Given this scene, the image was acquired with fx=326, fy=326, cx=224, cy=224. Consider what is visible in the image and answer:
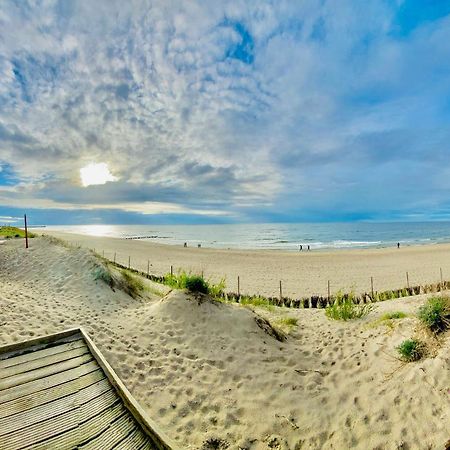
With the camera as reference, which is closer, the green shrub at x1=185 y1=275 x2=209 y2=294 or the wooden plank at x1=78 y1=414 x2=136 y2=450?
the wooden plank at x1=78 y1=414 x2=136 y2=450

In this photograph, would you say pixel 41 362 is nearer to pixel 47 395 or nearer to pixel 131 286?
pixel 47 395

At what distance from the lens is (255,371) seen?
720 centimetres

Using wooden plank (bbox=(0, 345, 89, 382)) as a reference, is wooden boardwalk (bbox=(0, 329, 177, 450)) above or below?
below

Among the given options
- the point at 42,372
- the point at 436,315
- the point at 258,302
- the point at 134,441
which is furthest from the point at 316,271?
the point at 134,441

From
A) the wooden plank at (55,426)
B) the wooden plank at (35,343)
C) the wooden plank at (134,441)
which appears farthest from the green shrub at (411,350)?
the wooden plank at (35,343)

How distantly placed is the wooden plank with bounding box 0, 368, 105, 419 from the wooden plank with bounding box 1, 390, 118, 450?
40cm

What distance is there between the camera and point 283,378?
22.6 ft

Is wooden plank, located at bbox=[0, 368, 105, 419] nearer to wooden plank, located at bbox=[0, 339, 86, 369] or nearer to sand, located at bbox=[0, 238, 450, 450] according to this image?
wooden plank, located at bbox=[0, 339, 86, 369]

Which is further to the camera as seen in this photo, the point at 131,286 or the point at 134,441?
the point at 131,286

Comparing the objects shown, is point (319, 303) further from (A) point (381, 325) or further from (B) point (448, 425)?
(B) point (448, 425)

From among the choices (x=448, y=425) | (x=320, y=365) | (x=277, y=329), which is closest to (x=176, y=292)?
(x=277, y=329)

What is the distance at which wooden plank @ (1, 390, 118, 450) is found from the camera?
3.89 m

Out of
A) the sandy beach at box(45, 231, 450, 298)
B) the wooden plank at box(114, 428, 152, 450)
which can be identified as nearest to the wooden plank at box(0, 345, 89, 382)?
the wooden plank at box(114, 428, 152, 450)

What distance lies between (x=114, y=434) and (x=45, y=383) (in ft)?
5.05
